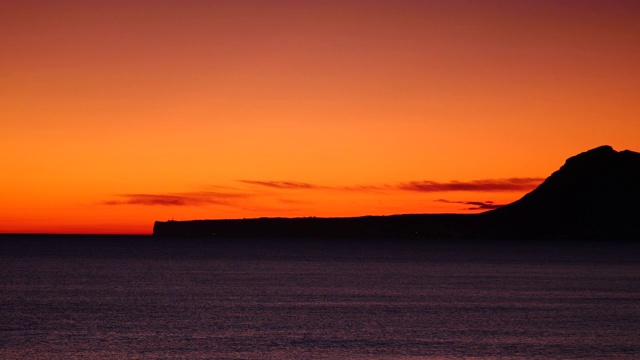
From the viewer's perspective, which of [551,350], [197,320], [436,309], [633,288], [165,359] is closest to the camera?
[165,359]

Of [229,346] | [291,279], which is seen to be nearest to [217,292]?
[291,279]

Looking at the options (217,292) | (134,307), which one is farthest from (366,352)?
(217,292)

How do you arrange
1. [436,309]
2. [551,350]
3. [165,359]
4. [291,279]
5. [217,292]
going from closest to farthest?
[165,359]
[551,350]
[436,309]
[217,292]
[291,279]

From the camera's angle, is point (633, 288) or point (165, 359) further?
point (633, 288)

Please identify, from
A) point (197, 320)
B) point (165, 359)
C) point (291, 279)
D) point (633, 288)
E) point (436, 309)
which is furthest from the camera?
point (291, 279)

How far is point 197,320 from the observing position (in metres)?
65.7

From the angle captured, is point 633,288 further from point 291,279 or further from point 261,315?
point 261,315

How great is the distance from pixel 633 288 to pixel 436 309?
4048 cm

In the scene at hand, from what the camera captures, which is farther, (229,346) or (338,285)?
(338,285)

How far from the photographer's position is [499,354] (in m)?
48.9

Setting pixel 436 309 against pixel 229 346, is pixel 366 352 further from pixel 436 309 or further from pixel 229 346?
pixel 436 309

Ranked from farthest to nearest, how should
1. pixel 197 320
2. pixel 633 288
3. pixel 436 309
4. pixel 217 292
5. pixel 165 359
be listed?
pixel 633 288 < pixel 217 292 < pixel 436 309 < pixel 197 320 < pixel 165 359

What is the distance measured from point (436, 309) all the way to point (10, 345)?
36.2 metres

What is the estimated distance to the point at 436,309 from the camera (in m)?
74.9
